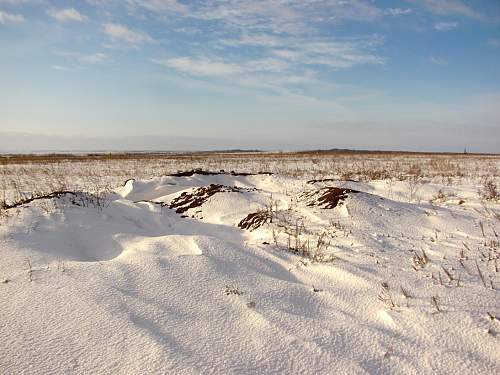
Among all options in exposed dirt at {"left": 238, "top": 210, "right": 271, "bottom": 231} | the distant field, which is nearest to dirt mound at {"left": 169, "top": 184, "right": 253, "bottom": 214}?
exposed dirt at {"left": 238, "top": 210, "right": 271, "bottom": 231}

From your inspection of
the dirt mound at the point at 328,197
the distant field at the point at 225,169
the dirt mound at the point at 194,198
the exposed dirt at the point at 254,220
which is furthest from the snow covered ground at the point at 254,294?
the distant field at the point at 225,169

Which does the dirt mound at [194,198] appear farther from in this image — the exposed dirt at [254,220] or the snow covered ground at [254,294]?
the exposed dirt at [254,220]

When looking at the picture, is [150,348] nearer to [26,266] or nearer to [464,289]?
[26,266]

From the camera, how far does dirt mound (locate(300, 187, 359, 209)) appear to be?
4277mm

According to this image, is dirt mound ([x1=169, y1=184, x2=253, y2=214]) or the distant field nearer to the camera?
dirt mound ([x1=169, y1=184, x2=253, y2=214])

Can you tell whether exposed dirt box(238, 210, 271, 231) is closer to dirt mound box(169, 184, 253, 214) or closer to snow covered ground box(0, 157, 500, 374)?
snow covered ground box(0, 157, 500, 374)

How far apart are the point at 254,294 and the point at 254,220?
6.21ft

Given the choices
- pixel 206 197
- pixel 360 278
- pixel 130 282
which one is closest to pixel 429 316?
pixel 360 278

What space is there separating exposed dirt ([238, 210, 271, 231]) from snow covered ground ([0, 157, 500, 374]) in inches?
1.0

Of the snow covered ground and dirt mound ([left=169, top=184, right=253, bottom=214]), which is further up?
dirt mound ([left=169, top=184, right=253, bottom=214])

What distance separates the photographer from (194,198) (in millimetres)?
5176

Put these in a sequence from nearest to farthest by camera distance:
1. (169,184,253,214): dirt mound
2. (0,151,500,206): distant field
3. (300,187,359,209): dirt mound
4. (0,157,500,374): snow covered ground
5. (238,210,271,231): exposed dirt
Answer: (0,157,500,374): snow covered ground < (238,210,271,231): exposed dirt < (300,187,359,209): dirt mound < (169,184,253,214): dirt mound < (0,151,500,206): distant field

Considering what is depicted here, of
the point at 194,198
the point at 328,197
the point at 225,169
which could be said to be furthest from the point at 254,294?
the point at 225,169

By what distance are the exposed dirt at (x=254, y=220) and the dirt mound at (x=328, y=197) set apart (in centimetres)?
72
